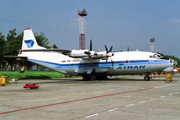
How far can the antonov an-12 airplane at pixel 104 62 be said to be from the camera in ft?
97.1

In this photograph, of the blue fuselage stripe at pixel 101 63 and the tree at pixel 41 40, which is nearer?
the blue fuselage stripe at pixel 101 63

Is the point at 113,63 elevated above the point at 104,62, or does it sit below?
below

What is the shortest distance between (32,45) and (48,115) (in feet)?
107

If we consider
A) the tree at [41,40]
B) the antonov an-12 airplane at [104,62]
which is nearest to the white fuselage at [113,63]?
the antonov an-12 airplane at [104,62]

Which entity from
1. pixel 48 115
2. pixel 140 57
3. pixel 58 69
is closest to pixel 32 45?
pixel 58 69

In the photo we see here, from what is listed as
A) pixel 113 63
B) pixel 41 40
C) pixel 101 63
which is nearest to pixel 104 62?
pixel 101 63

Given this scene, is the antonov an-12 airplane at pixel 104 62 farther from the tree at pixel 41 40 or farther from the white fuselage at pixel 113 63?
the tree at pixel 41 40

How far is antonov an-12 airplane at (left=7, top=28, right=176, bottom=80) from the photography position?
29594 mm

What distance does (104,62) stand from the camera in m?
32.2

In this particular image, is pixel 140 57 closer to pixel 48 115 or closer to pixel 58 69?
pixel 58 69

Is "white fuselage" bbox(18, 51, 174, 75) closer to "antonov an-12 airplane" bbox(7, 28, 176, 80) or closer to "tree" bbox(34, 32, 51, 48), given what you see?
"antonov an-12 airplane" bbox(7, 28, 176, 80)

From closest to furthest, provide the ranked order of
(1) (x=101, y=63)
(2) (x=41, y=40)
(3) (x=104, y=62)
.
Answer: (3) (x=104, y=62), (1) (x=101, y=63), (2) (x=41, y=40)

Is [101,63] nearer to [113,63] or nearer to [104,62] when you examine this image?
[104,62]

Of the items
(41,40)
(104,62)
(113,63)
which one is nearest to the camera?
(113,63)
